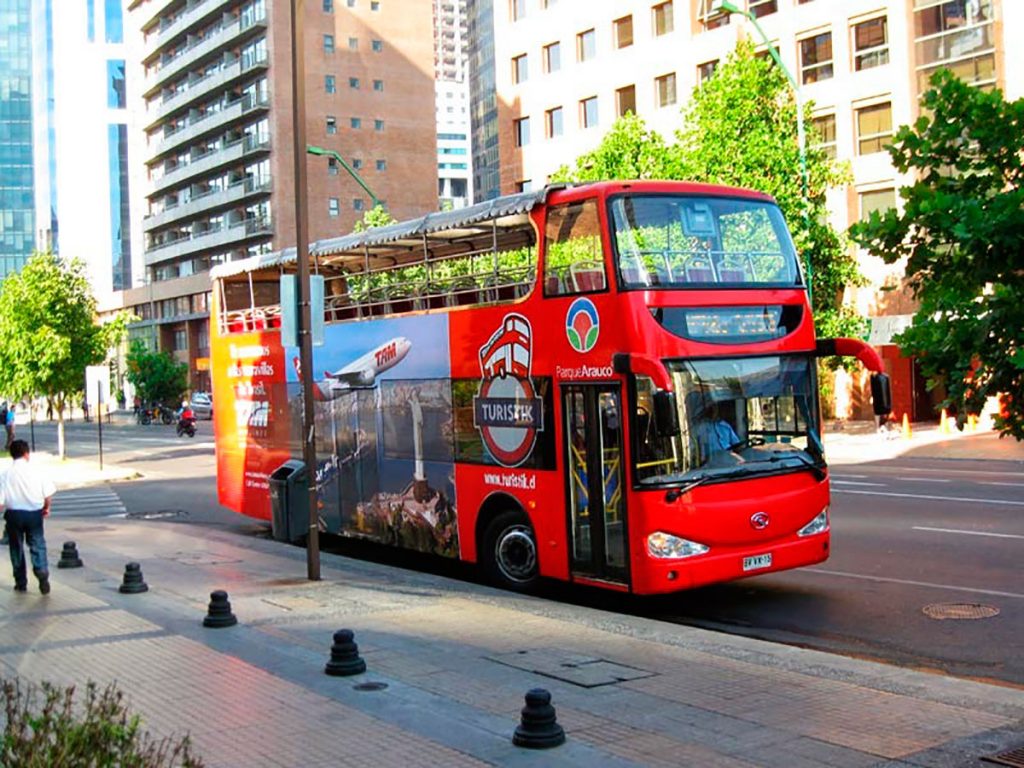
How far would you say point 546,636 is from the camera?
947 cm

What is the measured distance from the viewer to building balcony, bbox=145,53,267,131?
267 ft

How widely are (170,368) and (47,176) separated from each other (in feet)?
286

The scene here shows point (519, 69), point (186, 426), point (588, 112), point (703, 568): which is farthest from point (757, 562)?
point (519, 69)

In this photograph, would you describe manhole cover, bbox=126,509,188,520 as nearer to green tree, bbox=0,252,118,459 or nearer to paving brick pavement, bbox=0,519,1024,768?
paving brick pavement, bbox=0,519,1024,768

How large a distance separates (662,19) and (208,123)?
48.6 meters

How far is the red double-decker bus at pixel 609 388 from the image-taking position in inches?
407

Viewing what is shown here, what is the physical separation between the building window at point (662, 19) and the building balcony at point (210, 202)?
127 feet

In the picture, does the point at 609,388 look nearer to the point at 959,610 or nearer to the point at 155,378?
the point at 959,610

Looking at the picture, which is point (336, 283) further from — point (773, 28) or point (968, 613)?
point (773, 28)

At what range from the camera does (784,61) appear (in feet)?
140

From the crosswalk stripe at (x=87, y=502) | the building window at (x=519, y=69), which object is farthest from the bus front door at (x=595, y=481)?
the building window at (x=519, y=69)

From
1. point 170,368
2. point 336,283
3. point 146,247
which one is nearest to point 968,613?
point 336,283

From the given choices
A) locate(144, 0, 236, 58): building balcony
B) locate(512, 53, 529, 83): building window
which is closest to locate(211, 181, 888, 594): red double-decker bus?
locate(512, 53, 529, 83): building window

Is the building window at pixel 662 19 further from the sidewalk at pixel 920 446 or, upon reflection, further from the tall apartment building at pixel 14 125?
the tall apartment building at pixel 14 125
